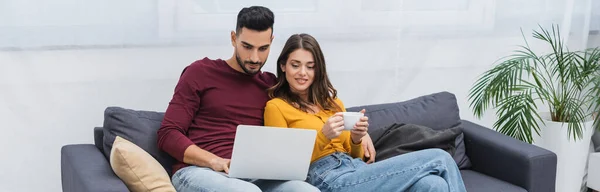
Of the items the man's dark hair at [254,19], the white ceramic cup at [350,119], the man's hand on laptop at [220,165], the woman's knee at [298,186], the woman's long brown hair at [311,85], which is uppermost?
the man's dark hair at [254,19]

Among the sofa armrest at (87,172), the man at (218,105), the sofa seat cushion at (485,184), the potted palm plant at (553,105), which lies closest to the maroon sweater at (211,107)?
the man at (218,105)

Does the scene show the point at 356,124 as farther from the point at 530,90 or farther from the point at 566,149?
the point at 566,149

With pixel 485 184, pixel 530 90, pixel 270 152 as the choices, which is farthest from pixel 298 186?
pixel 530 90

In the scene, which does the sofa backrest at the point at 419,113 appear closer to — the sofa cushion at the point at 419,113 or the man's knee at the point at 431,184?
the sofa cushion at the point at 419,113

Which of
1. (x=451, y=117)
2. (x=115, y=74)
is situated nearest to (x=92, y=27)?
(x=115, y=74)

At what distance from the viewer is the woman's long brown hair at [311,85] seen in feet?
10.5

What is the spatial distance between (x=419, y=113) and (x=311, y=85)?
0.58 metres

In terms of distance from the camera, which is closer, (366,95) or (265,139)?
(265,139)

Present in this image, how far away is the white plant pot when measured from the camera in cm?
403

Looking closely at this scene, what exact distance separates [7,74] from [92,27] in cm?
37

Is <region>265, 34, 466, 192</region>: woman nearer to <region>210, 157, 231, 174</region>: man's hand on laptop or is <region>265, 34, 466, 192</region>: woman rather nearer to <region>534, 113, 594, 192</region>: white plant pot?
<region>210, 157, 231, 174</region>: man's hand on laptop

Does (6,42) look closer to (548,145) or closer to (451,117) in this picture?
(451,117)

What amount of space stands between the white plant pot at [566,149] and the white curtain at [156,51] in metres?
0.48

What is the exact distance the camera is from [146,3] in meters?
3.56
